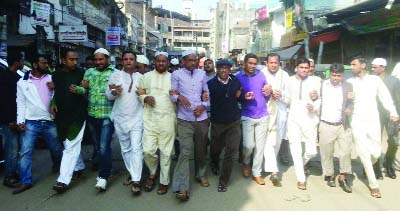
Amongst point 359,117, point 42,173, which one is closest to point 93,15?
point 42,173

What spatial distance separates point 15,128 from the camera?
540cm

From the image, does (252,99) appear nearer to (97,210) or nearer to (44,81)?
(97,210)

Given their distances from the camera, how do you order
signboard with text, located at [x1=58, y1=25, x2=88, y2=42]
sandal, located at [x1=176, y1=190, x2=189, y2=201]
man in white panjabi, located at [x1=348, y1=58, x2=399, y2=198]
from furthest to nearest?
signboard with text, located at [x1=58, y1=25, x2=88, y2=42], man in white panjabi, located at [x1=348, y1=58, x2=399, y2=198], sandal, located at [x1=176, y1=190, x2=189, y2=201]

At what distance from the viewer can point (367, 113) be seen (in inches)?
214

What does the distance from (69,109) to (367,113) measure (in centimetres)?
396

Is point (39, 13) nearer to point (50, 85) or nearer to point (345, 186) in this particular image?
point (50, 85)

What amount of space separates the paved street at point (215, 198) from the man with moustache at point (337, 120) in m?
0.32

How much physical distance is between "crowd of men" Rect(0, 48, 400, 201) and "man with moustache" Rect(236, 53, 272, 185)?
0.05 ft

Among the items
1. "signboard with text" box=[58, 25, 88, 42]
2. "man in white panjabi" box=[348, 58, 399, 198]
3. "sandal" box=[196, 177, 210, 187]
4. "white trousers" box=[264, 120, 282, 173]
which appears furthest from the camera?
"signboard with text" box=[58, 25, 88, 42]

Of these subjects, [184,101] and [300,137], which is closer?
[184,101]

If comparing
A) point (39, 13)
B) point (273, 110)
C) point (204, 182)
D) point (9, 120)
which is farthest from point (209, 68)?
point (39, 13)

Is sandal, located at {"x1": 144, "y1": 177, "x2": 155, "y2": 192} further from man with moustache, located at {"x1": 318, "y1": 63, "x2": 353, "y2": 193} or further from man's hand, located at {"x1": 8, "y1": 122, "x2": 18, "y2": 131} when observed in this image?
man with moustache, located at {"x1": 318, "y1": 63, "x2": 353, "y2": 193}

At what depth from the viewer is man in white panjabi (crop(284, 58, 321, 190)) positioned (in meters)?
5.58

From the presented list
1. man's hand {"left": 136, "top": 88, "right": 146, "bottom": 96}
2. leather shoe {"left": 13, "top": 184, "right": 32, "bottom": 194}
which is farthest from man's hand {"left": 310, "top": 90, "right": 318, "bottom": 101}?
leather shoe {"left": 13, "top": 184, "right": 32, "bottom": 194}
